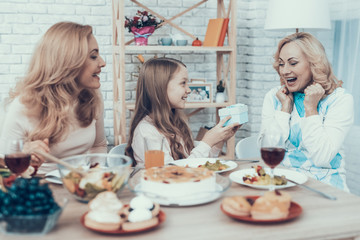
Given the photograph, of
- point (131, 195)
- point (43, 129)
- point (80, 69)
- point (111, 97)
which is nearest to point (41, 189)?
point (131, 195)

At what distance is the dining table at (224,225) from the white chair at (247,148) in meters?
0.95

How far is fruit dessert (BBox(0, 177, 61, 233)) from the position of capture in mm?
934

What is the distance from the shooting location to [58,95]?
73.5 inches

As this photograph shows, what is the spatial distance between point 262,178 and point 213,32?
214 centimetres

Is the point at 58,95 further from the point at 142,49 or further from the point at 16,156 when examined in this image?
the point at 142,49

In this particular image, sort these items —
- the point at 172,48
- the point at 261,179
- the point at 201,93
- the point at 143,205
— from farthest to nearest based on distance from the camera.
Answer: the point at 201,93, the point at 172,48, the point at 261,179, the point at 143,205

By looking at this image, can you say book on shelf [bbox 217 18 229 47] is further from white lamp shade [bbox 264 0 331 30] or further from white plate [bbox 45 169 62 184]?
white plate [bbox 45 169 62 184]

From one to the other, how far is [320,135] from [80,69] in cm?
118

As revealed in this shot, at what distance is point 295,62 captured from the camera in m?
2.13

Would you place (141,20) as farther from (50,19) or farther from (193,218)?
(193,218)

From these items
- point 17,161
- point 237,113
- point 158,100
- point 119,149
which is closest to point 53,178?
point 17,161

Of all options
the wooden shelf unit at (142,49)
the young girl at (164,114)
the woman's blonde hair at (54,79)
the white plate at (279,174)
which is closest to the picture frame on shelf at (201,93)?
the wooden shelf unit at (142,49)

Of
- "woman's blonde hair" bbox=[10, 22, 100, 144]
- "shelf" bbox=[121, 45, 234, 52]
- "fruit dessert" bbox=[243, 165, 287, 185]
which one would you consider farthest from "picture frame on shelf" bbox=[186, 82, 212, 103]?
"fruit dessert" bbox=[243, 165, 287, 185]

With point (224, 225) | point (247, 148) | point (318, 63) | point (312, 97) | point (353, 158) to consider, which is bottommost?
point (353, 158)
